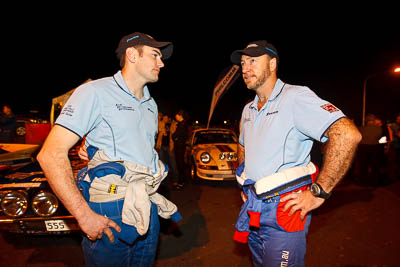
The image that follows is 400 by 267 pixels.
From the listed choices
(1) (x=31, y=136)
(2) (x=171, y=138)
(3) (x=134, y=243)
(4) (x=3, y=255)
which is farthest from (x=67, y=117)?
(2) (x=171, y=138)

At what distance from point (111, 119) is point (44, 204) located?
214 cm

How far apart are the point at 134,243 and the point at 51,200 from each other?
1.85 meters

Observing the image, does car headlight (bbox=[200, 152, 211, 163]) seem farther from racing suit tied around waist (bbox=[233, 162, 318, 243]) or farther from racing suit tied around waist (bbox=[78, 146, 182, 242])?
racing suit tied around waist (bbox=[78, 146, 182, 242])

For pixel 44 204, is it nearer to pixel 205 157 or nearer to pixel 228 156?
pixel 205 157

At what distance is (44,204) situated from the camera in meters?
3.07

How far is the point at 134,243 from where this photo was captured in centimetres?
177

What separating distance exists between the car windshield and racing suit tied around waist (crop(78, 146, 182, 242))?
6258mm

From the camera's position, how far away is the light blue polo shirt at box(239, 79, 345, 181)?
5.45 feet

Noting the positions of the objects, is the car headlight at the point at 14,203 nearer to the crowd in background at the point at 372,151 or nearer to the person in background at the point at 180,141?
the person in background at the point at 180,141

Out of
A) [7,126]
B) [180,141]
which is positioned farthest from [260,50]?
[7,126]

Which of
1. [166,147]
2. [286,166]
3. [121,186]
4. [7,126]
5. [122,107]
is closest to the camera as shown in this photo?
[121,186]

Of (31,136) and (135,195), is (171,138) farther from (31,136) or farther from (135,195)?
(135,195)

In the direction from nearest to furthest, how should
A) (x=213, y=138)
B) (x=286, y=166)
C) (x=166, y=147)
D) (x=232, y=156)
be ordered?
(x=286, y=166) → (x=232, y=156) → (x=166, y=147) → (x=213, y=138)

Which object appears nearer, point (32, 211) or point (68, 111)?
point (68, 111)
